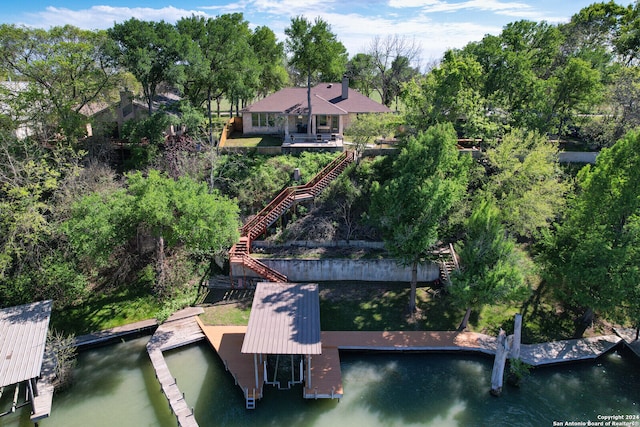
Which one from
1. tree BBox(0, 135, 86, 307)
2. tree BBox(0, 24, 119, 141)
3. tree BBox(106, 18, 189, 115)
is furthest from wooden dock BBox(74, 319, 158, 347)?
tree BBox(106, 18, 189, 115)

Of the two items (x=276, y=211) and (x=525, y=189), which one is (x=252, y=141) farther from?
(x=525, y=189)

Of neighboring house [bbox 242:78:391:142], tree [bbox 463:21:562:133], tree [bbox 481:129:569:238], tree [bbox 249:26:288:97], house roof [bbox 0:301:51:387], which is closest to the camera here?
house roof [bbox 0:301:51:387]

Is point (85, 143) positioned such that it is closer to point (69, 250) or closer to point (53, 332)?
point (69, 250)

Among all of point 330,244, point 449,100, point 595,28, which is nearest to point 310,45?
point 449,100

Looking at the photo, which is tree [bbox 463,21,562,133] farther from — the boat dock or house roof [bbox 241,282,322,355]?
the boat dock

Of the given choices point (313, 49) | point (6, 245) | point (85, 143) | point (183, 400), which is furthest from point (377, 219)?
point (85, 143)

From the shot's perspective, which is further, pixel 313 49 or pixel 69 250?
pixel 313 49

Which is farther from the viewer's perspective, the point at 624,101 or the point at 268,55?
the point at 268,55
